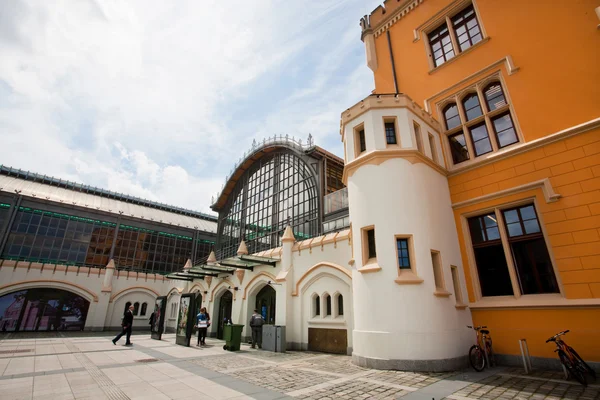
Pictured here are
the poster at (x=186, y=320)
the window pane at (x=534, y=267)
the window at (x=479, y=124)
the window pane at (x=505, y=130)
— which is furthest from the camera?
the poster at (x=186, y=320)

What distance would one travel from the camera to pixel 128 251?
29.2 metres

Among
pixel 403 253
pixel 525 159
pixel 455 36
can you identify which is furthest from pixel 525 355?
pixel 455 36

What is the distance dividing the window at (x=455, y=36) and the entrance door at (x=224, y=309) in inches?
729

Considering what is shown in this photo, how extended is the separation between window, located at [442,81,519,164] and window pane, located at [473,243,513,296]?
3653 mm

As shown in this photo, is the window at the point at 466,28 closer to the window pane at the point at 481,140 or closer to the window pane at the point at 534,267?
the window pane at the point at 481,140

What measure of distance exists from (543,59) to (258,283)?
630 inches

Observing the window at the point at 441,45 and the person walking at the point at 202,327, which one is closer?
the window at the point at 441,45

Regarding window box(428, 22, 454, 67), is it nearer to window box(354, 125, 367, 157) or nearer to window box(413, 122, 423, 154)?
window box(413, 122, 423, 154)

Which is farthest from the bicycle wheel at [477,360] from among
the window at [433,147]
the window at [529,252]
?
the window at [433,147]

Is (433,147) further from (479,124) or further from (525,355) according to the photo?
(525,355)

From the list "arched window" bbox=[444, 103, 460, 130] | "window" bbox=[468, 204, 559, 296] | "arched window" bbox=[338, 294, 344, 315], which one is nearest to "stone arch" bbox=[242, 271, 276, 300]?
"arched window" bbox=[338, 294, 344, 315]

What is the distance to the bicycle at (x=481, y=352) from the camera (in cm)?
793

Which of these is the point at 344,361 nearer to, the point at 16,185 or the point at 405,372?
the point at 405,372

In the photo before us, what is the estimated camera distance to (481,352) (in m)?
8.03
